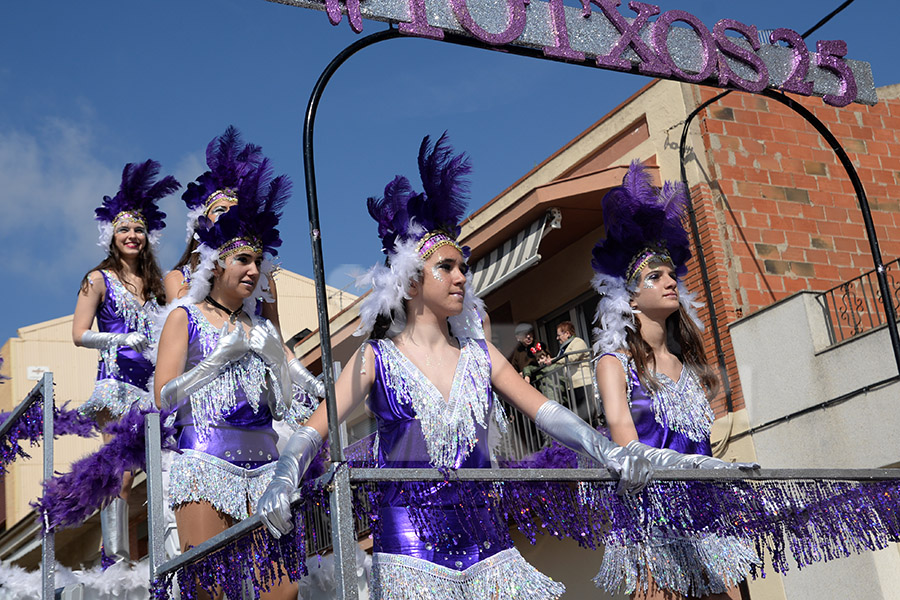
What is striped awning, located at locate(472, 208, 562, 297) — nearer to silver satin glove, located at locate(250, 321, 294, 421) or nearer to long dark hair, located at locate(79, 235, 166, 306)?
long dark hair, located at locate(79, 235, 166, 306)

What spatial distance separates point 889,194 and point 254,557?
10.3 metres

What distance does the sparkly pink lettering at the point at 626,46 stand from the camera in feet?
17.5

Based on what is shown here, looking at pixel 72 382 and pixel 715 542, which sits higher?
pixel 72 382

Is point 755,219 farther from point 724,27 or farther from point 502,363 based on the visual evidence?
point 502,363

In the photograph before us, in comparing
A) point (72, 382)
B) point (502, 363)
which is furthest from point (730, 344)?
point (72, 382)

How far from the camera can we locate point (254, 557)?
3451 mm

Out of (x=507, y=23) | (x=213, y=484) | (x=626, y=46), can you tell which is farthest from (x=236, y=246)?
(x=626, y=46)

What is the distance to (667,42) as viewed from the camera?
217 inches

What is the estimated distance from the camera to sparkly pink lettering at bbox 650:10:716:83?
546 cm

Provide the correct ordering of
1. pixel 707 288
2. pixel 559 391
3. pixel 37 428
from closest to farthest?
pixel 37 428 → pixel 707 288 → pixel 559 391

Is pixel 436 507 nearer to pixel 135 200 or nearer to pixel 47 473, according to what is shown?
pixel 47 473

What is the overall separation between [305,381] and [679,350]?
1.62 meters

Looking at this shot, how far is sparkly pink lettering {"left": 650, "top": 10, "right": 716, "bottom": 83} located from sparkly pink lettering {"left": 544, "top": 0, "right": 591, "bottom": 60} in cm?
48

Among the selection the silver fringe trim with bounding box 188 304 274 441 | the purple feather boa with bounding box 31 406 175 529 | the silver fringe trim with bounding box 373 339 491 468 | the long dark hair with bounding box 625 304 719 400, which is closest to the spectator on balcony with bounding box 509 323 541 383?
the long dark hair with bounding box 625 304 719 400
